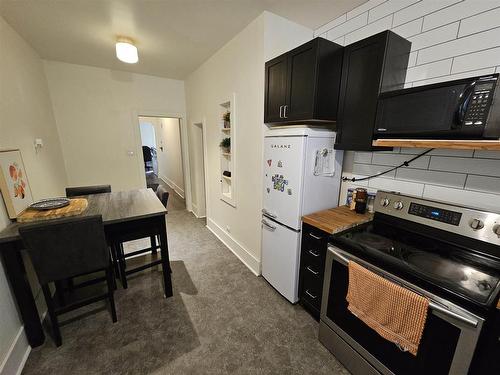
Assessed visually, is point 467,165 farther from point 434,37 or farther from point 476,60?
point 434,37

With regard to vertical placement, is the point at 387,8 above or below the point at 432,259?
above

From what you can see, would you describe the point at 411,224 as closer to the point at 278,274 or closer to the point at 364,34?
the point at 278,274

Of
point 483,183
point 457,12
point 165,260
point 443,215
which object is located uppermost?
point 457,12

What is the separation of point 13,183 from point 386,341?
288 cm

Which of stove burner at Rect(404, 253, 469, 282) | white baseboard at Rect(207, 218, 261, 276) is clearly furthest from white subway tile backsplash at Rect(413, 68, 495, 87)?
white baseboard at Rect(207, 218, 261, 276)

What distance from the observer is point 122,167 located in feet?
13.0

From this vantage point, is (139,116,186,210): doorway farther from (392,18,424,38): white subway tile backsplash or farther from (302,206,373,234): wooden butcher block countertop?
(392,18,424,38): white subway tile backsplash

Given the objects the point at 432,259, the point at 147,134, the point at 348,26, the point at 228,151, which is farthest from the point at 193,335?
the point at 147,134

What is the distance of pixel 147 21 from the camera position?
6.91 ft

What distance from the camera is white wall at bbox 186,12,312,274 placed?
2098 millimetres

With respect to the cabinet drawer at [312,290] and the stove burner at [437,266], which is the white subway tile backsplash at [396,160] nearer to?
the stove burner at [437,266]

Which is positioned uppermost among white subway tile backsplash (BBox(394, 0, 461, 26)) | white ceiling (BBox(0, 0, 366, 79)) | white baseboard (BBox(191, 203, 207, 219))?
white ceiling (BBox(0, 0, 366, 79))

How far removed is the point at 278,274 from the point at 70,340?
182 cm

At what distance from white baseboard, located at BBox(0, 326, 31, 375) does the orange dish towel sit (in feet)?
7.33
